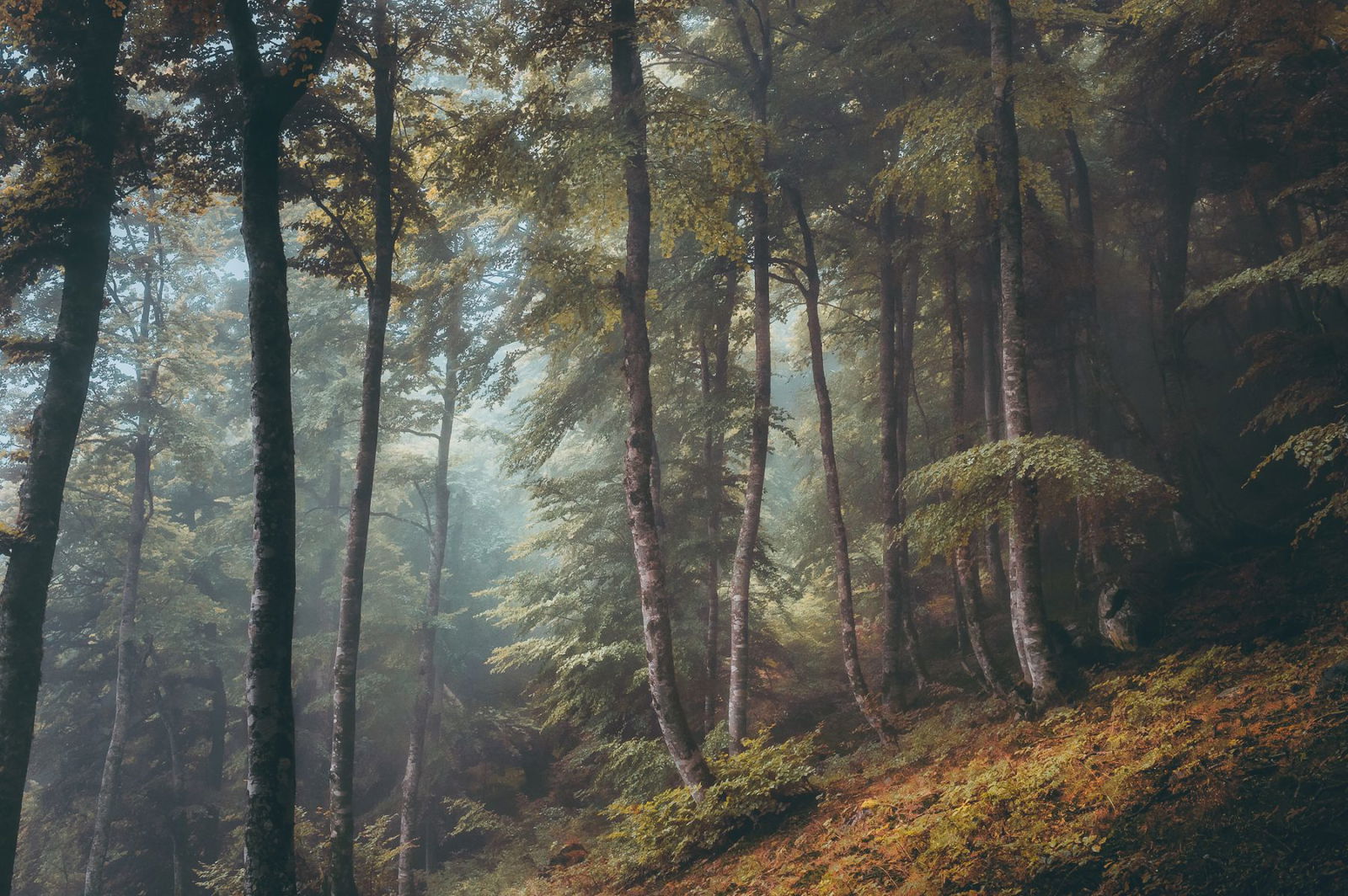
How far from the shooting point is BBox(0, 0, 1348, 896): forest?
21.0ft

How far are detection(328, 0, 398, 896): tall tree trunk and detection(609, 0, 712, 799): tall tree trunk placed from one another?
3977 mm

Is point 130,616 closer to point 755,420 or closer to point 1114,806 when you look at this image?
point 755,420

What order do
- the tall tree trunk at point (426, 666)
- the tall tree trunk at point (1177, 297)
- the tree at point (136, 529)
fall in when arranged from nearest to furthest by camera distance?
the tall tree trunk at point (1177, 297) < the tall tree trunk at point (426, 666) < the tree at point (136, 529)

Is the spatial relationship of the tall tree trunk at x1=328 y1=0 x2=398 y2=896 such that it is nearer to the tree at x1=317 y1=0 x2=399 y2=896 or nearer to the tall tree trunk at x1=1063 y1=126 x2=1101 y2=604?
the tree at x1=317 y1=0 x2=399 y2=896

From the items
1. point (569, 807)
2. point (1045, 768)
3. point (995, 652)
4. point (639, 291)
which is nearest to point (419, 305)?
point (639, 291)

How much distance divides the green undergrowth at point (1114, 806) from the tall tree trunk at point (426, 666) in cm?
831

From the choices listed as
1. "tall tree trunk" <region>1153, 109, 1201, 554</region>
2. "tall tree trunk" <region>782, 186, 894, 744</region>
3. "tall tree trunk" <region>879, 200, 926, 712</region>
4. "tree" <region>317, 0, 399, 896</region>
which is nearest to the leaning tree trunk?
"tree" <region>317, 0, 399, 896</region>

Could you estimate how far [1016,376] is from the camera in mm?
8469

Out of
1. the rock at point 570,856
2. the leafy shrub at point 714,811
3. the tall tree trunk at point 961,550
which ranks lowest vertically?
the rock at point 570,856

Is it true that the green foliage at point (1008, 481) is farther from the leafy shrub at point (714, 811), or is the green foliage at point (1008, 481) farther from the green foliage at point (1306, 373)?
the leafy shrub at point (714, 811)

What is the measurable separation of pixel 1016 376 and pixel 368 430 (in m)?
9.22

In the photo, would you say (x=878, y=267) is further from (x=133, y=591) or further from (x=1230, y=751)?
(x=133, y=591)

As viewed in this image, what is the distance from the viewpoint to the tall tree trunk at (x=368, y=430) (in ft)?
30.8

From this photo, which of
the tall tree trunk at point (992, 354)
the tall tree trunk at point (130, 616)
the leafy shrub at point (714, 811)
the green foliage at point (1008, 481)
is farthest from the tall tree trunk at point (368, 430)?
the tall tree trunk at point (130, 616)
